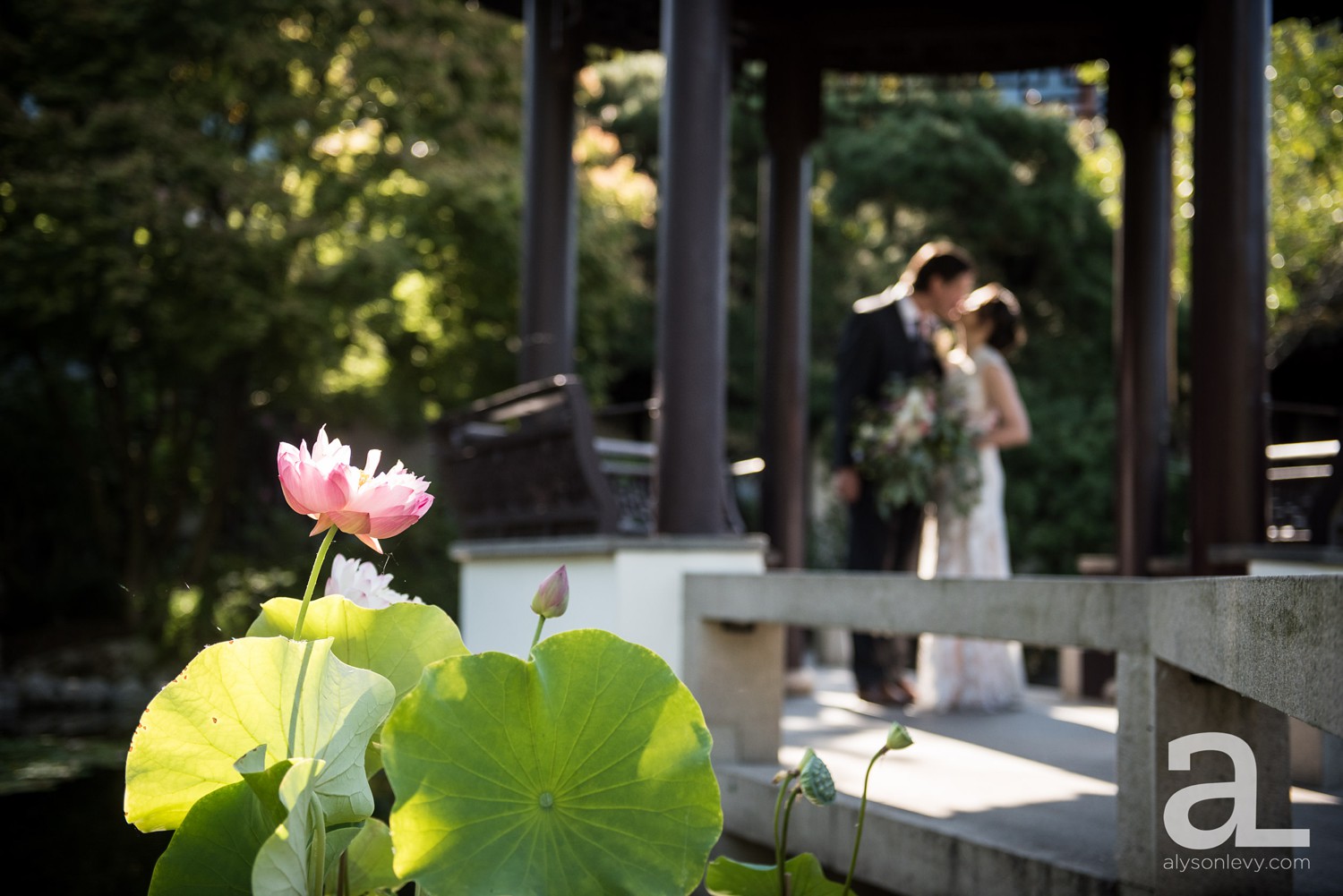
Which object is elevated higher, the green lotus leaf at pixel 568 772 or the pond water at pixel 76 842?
the green lotus leaf at pixel 568 772

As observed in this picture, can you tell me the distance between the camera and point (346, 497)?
1.25m

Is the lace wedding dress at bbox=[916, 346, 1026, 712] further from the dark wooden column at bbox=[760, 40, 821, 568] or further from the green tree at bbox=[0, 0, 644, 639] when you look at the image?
the green tree at bbox=[0, 0, 644, 639]

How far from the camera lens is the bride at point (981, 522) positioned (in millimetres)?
6270

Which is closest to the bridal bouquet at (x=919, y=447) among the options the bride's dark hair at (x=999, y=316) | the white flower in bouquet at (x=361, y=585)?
the bride's dark hair at (x=999, y=316)

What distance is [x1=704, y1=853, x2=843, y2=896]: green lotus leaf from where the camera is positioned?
1789 millimetres

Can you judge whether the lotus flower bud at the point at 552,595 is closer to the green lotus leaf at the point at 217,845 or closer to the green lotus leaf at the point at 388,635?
the green lotus leaf at the point at 388,635

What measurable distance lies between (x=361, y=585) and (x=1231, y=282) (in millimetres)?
4668

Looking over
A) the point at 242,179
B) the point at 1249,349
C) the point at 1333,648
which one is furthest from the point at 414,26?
the point at 1333,648

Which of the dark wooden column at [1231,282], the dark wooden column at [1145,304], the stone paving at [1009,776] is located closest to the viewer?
the stone paving at [1009,776]

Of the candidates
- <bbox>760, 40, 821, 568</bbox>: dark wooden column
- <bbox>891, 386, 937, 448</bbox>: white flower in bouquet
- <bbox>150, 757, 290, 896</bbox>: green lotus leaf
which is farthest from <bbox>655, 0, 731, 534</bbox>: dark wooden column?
<bbox>150, 757, 290, 896</bbox>: green lotus leaf

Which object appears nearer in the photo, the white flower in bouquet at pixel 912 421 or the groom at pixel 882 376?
the white flower in bouquet at pixel 912 421

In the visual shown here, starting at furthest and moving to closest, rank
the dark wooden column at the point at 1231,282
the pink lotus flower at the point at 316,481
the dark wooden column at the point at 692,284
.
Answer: the dark wooden column at the point at 1231,282, the dark wooden column at the point at 692,284, the pink lotus flower at the point at 316,481

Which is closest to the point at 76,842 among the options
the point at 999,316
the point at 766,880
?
the point at 999,316

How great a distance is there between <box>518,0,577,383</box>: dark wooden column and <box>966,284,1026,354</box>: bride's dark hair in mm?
2020
